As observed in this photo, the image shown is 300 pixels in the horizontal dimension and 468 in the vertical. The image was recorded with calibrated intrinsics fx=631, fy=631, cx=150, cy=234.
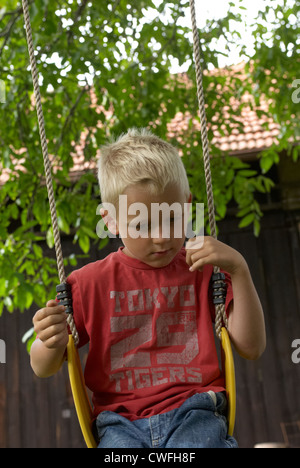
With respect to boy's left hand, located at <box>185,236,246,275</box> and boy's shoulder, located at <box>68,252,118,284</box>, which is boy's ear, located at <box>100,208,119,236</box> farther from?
boy's left hand, located at <box>185,236,246,275</box>

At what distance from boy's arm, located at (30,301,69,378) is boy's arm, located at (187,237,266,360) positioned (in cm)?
40

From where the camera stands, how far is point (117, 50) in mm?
3918

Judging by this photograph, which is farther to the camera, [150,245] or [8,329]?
[8,329]

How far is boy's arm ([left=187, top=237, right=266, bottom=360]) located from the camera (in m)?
1.71

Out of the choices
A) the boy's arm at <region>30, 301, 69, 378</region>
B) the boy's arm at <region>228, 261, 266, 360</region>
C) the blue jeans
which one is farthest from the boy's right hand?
the boy's arm at <region>228, 261, 266, 360</region>

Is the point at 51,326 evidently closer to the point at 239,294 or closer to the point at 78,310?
the point at 78,310

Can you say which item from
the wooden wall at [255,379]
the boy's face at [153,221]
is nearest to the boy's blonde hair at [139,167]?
the boy's face at [153,221]

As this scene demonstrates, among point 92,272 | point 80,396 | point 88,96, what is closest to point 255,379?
point 88,96

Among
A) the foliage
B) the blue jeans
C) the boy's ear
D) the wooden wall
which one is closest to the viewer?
the blue jeans

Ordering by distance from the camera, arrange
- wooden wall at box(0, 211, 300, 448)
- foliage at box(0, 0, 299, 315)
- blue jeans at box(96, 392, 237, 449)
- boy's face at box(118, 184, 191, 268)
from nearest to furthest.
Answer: blue jeans at box(96, 392, 237, 449), boy's face at box(118, 184, 191, 268), foliage at box(0, 0, 299, 315), wooden wall at box(0, 211, 300, 448)

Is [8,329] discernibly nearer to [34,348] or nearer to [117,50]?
[117,50]

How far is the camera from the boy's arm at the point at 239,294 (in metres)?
1.71
